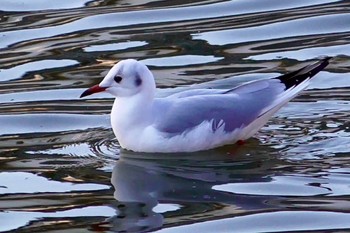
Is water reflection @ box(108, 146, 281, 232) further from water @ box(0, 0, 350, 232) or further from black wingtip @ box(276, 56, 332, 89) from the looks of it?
black wingtip @ box(276, 56, 332, 89)

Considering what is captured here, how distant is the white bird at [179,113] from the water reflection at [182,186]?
0.11 metres

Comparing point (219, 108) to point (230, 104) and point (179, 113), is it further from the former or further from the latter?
point (179, 113)

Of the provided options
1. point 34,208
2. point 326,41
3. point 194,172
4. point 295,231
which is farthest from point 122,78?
point 326,41

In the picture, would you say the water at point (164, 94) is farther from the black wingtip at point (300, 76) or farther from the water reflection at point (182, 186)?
the black wingtip at point (300, 76)

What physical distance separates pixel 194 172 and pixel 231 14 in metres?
4.59

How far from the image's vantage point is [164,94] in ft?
35.1

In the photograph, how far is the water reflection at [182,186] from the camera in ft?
25.4

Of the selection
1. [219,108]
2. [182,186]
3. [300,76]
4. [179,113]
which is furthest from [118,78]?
[300,76]

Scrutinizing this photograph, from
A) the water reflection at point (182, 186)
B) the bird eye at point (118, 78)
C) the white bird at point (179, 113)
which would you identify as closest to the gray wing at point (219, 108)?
the white bird at point (179, 113)

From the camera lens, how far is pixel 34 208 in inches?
317

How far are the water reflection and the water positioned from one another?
0.01 meters

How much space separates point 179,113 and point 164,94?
1.51 meters

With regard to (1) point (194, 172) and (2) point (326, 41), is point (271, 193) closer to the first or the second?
(1) point (194, 172)

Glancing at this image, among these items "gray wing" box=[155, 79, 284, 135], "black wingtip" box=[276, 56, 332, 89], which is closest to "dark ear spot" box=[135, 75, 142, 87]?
"gray wing" box=[155, 79, 284, 135]
